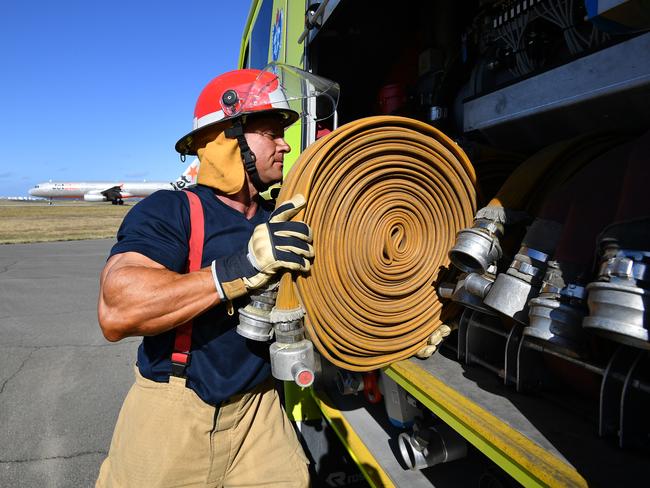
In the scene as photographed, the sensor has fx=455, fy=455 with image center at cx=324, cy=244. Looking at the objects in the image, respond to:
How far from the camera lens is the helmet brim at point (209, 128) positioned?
5.97 feet

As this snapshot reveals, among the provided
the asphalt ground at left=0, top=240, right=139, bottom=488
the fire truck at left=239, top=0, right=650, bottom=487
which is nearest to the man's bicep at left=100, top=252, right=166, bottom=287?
the fire truck at left=239, top=0, right=650, bottom=487

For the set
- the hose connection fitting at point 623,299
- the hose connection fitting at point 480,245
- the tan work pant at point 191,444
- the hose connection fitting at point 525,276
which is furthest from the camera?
the tan work pant at point 191,444

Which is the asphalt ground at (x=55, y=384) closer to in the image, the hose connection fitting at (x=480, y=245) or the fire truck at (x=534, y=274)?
the fire truck at (x=534, y=274)

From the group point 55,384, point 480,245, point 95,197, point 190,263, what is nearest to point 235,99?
point 190,263

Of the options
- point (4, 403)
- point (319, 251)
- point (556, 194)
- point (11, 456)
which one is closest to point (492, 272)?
point (556, 194)

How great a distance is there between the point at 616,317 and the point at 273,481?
5.34ft

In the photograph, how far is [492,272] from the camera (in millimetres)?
1372

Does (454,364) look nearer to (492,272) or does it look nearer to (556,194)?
(492,272)

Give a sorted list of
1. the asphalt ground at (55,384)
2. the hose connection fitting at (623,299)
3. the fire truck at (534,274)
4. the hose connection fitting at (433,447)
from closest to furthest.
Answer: the hose connection fitting at (623,299)
the fire truck at (534,274)
the hose connection fitting at (433,447)
the asphalt ground at (55,384)

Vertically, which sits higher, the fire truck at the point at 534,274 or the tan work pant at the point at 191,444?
the fire truck at the point at 534,274

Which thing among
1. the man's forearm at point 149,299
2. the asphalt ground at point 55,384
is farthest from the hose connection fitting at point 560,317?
the asphalt ground at point 55,384

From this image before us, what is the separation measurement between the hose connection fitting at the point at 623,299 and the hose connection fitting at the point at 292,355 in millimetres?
783

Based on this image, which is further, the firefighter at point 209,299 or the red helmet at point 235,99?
the red helmet at point 235,99

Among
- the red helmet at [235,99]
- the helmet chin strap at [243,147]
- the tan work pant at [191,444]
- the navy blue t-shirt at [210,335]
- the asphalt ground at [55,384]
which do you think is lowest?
the asphalt ground at [55,384]
